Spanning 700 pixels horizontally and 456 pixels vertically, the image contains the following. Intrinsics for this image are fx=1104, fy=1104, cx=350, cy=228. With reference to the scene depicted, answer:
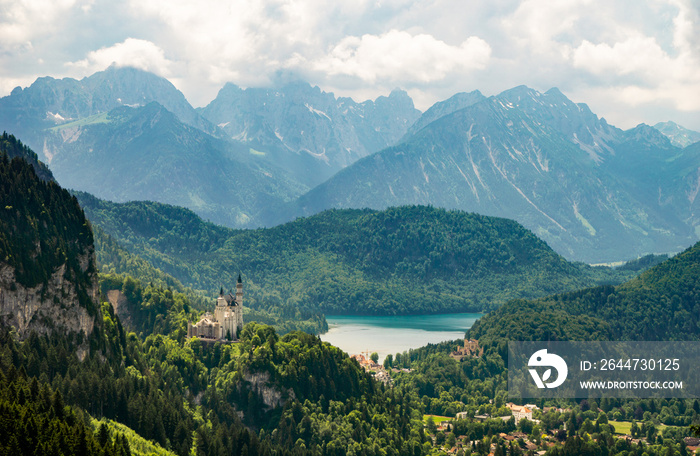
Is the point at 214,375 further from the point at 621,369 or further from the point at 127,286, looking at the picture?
the point at 621,369

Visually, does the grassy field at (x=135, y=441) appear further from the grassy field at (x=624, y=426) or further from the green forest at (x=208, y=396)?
the grassy field at (x=624, y=426)

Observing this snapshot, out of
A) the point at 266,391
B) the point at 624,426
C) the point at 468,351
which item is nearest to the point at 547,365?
the point at 468,351

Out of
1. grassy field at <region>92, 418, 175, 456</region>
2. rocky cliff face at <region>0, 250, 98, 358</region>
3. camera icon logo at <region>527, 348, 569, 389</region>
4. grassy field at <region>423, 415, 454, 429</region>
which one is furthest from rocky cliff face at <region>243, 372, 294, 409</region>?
camera icon logo at <region>527, 348, 569, 389</region>

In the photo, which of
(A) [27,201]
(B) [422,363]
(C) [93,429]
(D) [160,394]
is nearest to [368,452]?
(D) [160,394]

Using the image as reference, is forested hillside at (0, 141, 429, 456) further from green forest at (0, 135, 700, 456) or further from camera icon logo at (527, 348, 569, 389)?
camera icon logo at (527, 348, 569, 389)

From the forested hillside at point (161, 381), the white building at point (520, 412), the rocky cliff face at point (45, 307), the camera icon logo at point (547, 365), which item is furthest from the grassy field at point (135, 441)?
the camera icon logo at point (547, 365)

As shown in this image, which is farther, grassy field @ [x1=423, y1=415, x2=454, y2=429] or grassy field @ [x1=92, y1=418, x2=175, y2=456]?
grassy field @ [x1=423, y1=415, x2=454, y2=429]
